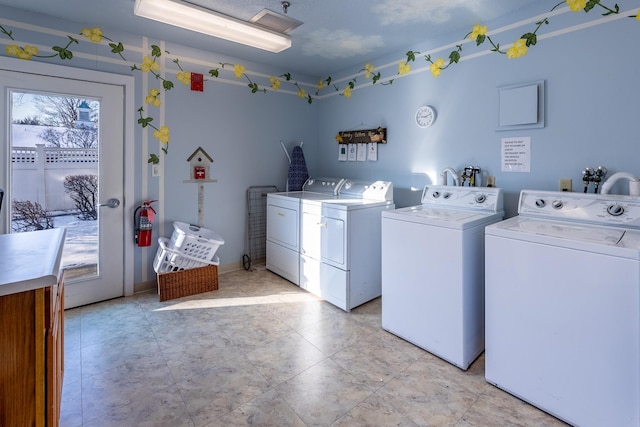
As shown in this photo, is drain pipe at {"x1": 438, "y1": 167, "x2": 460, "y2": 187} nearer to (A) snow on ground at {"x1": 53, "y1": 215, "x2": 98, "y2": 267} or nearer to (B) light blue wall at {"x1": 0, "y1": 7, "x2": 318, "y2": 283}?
(B) light blue wall at {"x1": 0, "y1": 7, "x2": 318, "y2": 283}

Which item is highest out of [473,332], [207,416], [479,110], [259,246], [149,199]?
[479,110]

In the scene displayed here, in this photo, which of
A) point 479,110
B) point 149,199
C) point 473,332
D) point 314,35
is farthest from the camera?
point 149,199

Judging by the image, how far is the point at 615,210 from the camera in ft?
5.99

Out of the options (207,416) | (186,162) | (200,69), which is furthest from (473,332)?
(200,69)

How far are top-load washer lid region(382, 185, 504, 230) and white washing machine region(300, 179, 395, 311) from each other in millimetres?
437

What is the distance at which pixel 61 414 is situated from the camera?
1629 mm

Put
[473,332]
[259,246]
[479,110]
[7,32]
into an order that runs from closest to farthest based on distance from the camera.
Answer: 1. [473,332]
2. [7,32]
3. [479,110]
4. [259,246]

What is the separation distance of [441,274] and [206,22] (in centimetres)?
235

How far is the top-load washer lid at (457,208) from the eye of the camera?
210 cm

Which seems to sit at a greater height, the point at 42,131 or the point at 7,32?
the point at 7,32

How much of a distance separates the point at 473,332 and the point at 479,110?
1.69 metres

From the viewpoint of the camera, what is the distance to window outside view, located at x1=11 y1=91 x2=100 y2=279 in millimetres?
2562

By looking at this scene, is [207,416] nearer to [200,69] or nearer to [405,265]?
[405,265]

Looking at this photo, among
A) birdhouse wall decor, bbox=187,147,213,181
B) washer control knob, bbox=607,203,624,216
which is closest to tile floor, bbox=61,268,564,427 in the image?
washer control knob, bbox=607,203,624,216
